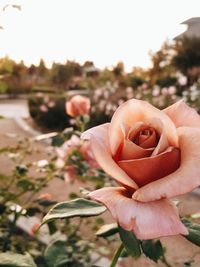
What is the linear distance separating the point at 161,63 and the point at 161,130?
51.6 ft

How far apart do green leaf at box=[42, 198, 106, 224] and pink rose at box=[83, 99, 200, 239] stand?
8cm

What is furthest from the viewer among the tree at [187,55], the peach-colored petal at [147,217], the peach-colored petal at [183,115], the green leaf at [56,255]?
the tree at [187,55]

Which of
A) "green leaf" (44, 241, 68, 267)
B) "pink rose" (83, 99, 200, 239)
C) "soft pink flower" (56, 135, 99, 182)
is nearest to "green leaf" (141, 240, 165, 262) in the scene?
"pink rose" (83, 99, 200, 239)

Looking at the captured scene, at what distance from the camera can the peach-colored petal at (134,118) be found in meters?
0.53

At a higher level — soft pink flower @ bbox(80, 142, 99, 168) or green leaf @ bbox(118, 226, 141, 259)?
green leaf @ bbox(118, 226, 141, 259)

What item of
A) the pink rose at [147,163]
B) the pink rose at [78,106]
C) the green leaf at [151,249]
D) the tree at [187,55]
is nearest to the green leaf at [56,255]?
the green leaf at [151,249]

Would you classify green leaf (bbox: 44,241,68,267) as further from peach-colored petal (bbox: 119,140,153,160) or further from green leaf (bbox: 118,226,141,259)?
peach-colored petal (bbox: 119,140,153,160)

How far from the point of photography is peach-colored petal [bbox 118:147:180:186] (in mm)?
498

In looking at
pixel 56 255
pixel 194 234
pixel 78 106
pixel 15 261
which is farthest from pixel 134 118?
pixel 78 106

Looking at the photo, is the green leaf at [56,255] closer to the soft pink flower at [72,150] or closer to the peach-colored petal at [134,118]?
the soft pink flower at [72,150]

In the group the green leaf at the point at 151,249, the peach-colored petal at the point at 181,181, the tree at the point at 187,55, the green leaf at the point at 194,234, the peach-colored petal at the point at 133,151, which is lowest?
the tree at the point at 187,55

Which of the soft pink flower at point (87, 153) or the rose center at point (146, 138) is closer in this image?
the rose center at point (146, 138)

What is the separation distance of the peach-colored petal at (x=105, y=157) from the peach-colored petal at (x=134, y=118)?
1 centimetres

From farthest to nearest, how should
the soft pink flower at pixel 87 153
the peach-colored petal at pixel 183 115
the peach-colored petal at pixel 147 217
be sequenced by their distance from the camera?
the soft pink flower at pixel 87 153
the peach-colored petal at pixel 183 115
the peach-colored petal at pixel 147 217
